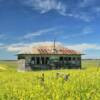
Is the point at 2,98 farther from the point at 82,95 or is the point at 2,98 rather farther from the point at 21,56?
the point at 21,56

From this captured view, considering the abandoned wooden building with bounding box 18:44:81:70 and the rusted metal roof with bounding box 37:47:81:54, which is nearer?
the abandoned wooden building with bounding box 18:44:81:70

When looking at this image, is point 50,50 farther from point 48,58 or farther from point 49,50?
point 48,58

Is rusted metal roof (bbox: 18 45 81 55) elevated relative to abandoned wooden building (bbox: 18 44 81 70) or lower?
elevated

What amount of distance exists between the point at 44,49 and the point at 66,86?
47.3m

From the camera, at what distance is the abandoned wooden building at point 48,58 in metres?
51.3

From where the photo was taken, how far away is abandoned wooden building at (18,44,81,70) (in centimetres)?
5128

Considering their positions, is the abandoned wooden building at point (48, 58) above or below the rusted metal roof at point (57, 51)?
below

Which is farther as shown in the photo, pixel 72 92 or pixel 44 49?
pixel 44 49

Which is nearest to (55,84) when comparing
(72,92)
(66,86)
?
(66,86)

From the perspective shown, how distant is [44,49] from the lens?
53.9 meters

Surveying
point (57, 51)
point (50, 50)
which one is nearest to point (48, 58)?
point (50, 50)

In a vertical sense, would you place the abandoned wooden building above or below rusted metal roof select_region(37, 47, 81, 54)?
below

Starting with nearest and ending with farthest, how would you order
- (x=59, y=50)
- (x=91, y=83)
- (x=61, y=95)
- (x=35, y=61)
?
(x=61, y=95) → (x=91, y=83) → (x=35, y=61) → (x=59, y=50)

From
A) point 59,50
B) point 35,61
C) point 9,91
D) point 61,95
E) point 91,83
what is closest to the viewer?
point 61,95
